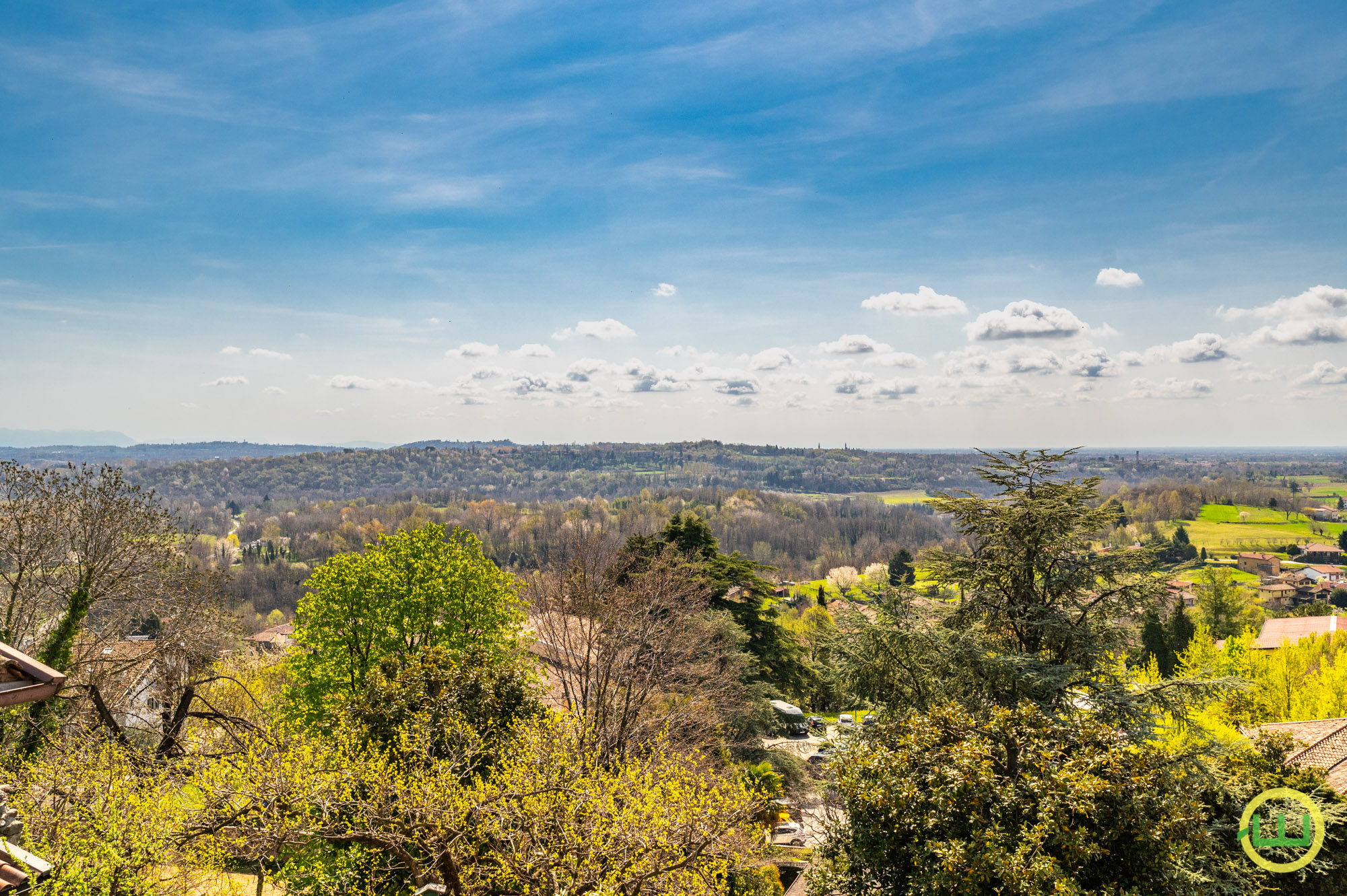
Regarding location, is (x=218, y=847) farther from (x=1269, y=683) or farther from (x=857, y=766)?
(x=1269, y=683)

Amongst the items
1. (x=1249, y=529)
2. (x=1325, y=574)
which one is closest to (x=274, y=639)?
(x=1325, y=574)

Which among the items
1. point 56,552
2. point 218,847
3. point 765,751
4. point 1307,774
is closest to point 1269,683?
point 1307,774

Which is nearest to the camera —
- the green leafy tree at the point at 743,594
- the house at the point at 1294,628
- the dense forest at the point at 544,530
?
the green leafy tree at the point at 743,594

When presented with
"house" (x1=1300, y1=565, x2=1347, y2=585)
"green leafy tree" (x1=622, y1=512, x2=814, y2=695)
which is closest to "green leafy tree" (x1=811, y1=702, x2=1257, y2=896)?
"green leafy tree" (x1=622, y1=512, x2=814, y2=695)

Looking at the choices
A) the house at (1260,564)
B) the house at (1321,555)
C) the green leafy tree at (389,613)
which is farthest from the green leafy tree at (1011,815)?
the house at (1321,555)

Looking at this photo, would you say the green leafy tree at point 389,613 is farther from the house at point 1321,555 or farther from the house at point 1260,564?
the house at point 1321,555

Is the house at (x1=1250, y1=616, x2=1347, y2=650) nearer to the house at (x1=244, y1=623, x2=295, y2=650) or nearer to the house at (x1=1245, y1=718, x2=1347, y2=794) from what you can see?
the house at (x1=1245, y1=718, x2=1347, y2=794)
